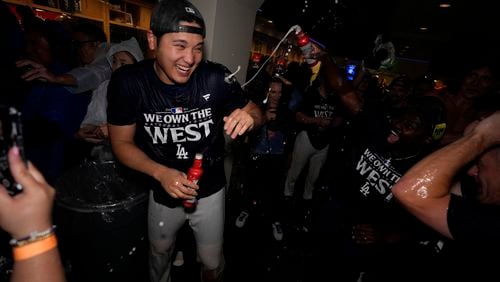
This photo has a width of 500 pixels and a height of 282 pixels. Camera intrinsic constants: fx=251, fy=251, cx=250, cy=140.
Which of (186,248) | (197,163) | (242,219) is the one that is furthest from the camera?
(242,219)

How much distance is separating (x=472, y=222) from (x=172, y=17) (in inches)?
90.2

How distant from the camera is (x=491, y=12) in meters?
7.52

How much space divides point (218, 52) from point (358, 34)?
2230 mm

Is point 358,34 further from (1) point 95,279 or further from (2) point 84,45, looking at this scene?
(1) point 95,279

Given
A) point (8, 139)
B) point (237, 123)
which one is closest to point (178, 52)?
point (237, 123)

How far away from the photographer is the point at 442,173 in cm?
136

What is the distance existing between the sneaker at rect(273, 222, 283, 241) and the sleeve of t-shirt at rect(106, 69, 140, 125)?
9.51 ft

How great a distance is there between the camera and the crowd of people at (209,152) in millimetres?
1361

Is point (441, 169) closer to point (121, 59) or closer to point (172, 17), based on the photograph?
point (172, 17)

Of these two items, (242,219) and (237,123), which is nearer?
(237,123)

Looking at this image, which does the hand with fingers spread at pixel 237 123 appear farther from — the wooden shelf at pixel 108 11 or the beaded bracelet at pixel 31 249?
the wooden shelf at pixel 108 11

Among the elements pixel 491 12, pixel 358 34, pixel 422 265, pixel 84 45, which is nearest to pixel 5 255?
pixel 84 45

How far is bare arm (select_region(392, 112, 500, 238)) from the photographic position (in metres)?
1.36

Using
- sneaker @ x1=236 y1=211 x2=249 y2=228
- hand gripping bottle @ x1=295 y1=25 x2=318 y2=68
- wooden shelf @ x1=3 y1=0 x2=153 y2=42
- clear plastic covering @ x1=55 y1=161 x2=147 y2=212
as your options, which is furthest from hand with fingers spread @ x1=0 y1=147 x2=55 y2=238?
wooden shelf @ x1=3 y1=0 x2=153 y2=42
